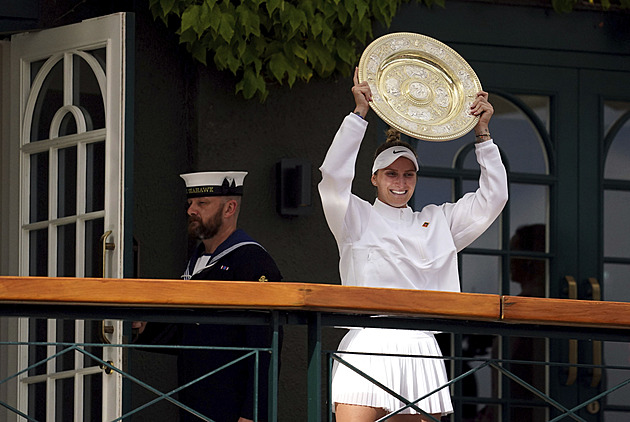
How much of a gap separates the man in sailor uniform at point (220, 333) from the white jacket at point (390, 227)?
1.45 ft

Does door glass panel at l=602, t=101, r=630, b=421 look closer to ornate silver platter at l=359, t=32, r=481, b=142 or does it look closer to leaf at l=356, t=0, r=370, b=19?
leaf at l=356, t=0, r=370, b=19

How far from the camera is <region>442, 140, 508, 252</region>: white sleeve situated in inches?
170

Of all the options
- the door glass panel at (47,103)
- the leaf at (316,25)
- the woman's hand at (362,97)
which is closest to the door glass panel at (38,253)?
the door glass panel at (47,103)

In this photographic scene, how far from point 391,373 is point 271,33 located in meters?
1.91

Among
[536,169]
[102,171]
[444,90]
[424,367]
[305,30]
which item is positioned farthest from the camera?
[536,169]

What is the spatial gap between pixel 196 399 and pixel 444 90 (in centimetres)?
134

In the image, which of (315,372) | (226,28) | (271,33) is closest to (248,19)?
(226,28)

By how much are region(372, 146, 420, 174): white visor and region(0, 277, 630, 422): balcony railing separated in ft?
3.41

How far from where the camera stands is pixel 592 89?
242 inches

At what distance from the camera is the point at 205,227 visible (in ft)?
15.5

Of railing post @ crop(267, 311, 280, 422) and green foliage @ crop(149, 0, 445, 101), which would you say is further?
green foliage @ crop(149, 0, 445, 101)

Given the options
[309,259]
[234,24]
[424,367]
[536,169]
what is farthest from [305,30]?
[424,367]

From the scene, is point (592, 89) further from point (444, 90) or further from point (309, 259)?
point (444, 90)

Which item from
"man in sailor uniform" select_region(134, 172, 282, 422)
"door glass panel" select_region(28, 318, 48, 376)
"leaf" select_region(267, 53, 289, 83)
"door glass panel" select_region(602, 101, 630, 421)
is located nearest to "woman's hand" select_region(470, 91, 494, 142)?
"man in sailor uniform" select_region(134, 172, 282, 422)
